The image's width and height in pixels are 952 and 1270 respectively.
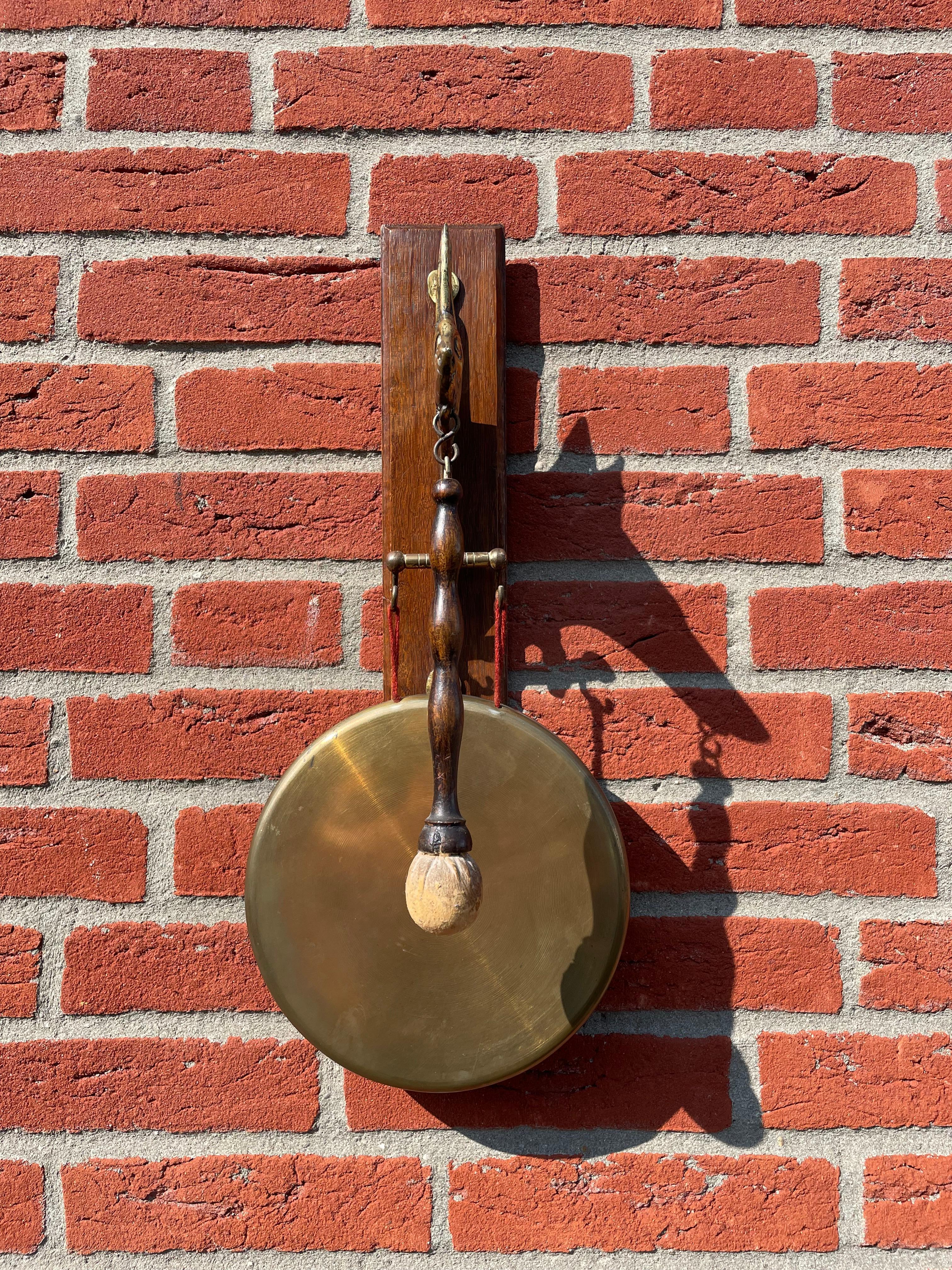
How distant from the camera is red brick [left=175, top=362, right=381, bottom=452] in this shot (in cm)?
61

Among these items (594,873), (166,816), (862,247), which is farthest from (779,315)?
(166,816)

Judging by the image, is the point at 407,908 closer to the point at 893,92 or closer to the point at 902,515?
the point at 902,515

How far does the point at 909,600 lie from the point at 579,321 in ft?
0.93

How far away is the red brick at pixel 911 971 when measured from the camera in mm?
604

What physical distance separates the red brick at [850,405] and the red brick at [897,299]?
0.07 feet

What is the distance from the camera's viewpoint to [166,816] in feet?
2.01

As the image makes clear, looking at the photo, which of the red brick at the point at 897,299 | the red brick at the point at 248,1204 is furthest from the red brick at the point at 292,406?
the red brick at the point at 248,1204

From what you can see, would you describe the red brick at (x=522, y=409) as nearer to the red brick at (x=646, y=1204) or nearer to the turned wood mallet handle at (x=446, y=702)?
the turned wood mallet handle at (x=446, y=702)

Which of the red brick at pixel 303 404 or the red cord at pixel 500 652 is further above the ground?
the red brick at pixel 303 404

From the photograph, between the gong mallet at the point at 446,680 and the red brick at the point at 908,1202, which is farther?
the red brick at the point at 908,1202

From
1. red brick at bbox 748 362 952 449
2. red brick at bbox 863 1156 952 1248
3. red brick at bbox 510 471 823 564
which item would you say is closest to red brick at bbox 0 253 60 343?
red brick at bbox 510 471 823 564

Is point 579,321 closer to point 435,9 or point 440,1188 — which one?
point 435,9

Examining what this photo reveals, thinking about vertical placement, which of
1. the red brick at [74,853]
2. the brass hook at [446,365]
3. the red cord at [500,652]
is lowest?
the red brick at [74,853]

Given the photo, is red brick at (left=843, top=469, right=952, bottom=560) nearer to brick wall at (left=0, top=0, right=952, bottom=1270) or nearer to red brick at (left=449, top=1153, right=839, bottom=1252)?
brick wall at (left=0, top=0, right=952, bottom=1270)
